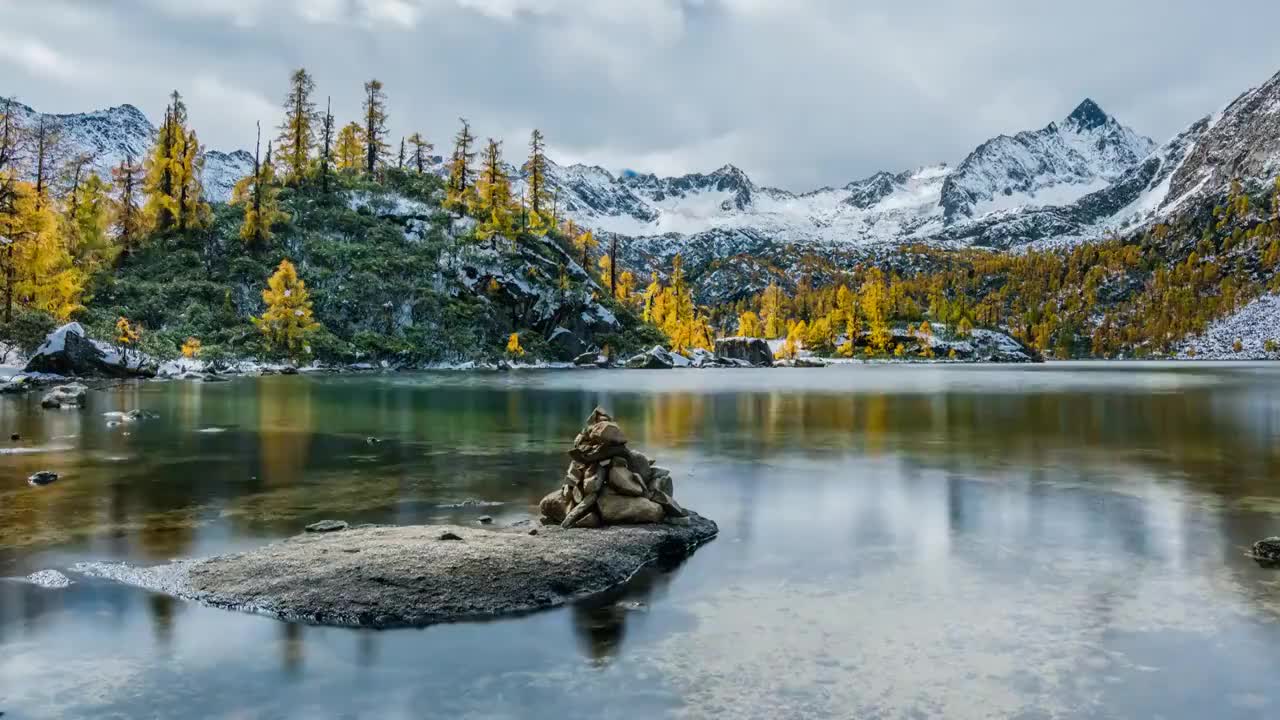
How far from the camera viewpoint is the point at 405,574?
13062 mm

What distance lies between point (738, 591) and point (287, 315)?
99.0 metres

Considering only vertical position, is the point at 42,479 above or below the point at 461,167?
below

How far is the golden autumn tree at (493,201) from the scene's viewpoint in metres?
136

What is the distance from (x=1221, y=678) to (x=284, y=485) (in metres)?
22.5

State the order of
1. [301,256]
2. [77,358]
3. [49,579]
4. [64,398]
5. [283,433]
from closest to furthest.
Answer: [49,579] → [283,433] → [64,398] → [77,358] → [301,256]

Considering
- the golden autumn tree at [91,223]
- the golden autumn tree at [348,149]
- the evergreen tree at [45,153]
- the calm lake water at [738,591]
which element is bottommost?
the calm lake water at [738,591]

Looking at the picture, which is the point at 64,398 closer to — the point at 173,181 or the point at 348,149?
the point at 173,181

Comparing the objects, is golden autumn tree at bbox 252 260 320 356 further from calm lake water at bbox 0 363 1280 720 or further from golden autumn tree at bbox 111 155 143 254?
calm lake water at bbox 0 363 1280 720

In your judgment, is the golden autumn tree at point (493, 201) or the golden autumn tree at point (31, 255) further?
the golden autumn tree at point (493, 201)

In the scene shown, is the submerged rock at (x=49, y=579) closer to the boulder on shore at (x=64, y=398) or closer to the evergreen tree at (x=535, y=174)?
the boulder on shore at (x=64, y=398)

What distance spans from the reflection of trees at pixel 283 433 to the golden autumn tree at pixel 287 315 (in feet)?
119

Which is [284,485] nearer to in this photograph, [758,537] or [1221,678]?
[758,537]

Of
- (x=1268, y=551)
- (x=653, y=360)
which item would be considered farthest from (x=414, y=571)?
(x=653, y=360)

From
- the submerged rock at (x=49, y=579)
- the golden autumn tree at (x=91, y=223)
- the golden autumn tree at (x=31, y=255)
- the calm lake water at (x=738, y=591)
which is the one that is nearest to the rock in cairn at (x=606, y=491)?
the calm lake water at (x=738, y=591)
